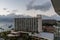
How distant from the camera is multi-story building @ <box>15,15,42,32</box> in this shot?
13.3 ft

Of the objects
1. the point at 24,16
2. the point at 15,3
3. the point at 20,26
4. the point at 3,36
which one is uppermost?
the point at 15,3

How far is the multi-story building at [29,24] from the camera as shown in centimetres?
404

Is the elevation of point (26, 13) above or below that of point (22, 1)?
below

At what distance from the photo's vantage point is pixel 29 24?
4.06 m

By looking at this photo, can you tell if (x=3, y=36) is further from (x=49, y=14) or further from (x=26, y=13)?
(x=49, y=14)

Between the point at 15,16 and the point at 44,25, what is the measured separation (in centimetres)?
90

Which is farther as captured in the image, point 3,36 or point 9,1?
point 9,1

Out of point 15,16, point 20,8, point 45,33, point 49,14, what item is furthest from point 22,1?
point 45,33

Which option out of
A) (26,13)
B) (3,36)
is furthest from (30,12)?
(3,36)

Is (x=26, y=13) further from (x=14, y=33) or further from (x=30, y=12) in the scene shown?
(x=14, y=33)

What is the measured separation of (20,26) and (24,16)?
317mm

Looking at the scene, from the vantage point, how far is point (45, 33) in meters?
4.09

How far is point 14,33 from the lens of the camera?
3982mm

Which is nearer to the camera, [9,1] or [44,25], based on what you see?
[44,25]
